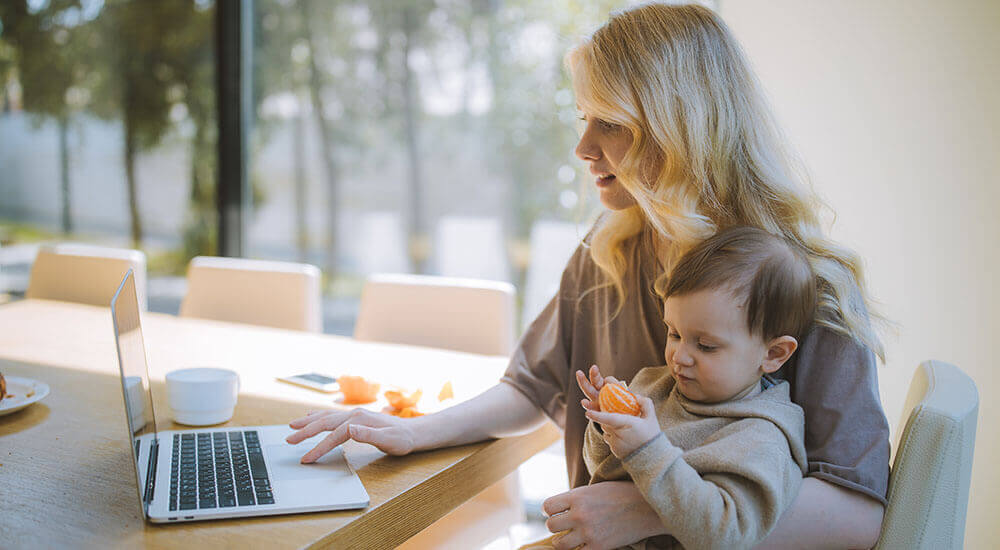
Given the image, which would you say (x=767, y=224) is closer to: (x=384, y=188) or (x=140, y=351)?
(x=140, y=351)

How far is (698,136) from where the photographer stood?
1.26 metres

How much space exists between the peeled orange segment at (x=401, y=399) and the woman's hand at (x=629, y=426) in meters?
0.57

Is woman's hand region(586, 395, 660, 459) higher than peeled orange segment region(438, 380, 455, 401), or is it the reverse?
woman's hand region(586, 395, 660, 459)

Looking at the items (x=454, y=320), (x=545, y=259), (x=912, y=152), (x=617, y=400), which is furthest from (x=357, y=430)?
(x=545, y=259)

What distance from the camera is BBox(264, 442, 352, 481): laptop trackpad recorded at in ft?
3.75

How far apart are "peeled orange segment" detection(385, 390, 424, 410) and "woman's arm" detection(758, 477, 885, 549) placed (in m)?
0.69

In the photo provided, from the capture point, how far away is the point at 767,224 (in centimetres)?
125

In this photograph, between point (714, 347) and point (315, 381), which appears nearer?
point (714, 347)

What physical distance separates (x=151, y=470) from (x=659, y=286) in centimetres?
85

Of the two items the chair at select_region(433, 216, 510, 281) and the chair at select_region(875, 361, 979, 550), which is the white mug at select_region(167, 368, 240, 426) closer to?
the chair at select_region(875, 361, 979, 550)

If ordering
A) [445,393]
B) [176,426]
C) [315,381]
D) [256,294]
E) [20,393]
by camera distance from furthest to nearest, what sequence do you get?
[256,294]
[315,381]
[445,393]
[20,393]
[176,426]

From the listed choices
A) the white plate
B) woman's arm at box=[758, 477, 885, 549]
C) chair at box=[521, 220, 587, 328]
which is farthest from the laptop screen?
chair at box=[521, 220, 587, 328]

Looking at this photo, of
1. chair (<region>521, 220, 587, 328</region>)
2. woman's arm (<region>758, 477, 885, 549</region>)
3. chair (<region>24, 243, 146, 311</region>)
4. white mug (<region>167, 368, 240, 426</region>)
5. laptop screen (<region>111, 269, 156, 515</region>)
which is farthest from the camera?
chair (<region>521, 220, 587, 328</region>)

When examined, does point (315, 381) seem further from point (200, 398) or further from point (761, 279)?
point (761, 279)
